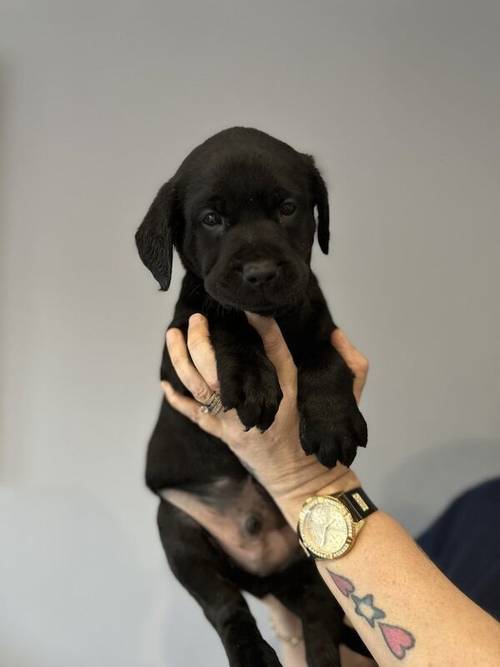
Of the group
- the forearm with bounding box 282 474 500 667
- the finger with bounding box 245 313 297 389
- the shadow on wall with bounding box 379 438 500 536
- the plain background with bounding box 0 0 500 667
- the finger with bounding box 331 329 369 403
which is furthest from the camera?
the shadow on wall with bounding box 379 438 500 536

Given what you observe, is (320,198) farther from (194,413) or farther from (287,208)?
(194,413)

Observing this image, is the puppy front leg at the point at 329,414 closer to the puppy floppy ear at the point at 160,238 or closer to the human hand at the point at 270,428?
the human hand at the point at 270,428

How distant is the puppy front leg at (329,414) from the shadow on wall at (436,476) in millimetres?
1262

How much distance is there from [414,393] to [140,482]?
112 cm

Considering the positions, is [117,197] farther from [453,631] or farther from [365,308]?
[453,631]

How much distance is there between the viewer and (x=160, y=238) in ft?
4.52

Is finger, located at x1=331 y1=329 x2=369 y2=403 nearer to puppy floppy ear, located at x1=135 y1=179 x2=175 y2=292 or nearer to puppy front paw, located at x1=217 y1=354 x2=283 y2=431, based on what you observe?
puppy front paw, located at x1=217 y1=354 x2=283 y2=431

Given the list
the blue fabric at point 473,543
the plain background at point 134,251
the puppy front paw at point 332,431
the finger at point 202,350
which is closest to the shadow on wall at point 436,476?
the plain background at point 134,251

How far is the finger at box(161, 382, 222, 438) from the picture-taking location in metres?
1.36

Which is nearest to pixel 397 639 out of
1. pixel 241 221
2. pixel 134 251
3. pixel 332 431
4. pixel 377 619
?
pixel 377 619

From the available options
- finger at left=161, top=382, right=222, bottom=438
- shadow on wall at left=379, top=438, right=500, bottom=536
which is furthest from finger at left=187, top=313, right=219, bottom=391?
shadow on wall at left=379, top=438, right=500, bottom=536

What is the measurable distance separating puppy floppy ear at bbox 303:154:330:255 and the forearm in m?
0.68

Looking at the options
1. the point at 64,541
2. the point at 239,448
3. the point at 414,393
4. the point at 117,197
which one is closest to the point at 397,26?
the point at 117,197

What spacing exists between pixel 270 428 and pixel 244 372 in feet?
0.55
